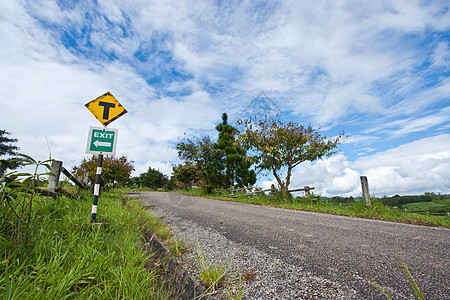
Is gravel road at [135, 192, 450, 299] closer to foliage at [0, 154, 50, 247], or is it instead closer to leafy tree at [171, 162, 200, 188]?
foliage at [0, 154, 50, 247]

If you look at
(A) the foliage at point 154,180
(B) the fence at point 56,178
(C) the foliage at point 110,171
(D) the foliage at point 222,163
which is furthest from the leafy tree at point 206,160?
(A) the foliage at point 154,180

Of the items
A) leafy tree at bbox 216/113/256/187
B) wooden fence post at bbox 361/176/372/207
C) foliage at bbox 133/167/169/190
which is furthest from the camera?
foliage at bbox 133/167/169/190

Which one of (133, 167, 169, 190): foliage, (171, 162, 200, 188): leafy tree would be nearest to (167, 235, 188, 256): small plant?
(171, 162, 200, 188): leafy tree

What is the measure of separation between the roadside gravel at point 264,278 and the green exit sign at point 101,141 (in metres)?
2.62

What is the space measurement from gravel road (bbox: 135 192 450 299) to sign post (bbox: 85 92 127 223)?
6.94 feet

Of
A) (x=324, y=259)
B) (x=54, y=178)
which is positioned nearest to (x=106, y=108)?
(x=54, y=178)

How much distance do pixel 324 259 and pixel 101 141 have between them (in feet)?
13.7

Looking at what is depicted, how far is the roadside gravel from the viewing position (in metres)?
1.71

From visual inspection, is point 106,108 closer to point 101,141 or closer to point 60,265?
point 101,141

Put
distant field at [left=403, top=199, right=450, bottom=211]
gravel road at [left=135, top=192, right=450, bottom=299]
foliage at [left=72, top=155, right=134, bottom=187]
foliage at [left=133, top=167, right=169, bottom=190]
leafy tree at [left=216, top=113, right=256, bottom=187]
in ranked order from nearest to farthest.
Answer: gravel road at [left=135, top=192, right=450, bottom=299] < foliage at [left=72, top=155, right=134, bottom=187] < distant field at [left=403, top=199, right=450, bottom=211] < leafy tree at [left=216, top=113, right=256, bottom=187] < foliage at [left=133, top=167, right=169, bottom=190]

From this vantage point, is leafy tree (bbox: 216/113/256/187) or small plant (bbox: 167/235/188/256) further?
leafy tree (bbox: 216/113/256/187)

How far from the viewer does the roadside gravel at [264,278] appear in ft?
5.59

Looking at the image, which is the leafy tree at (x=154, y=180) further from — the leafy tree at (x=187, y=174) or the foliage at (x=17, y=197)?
the foliage at (x=17, y=197)

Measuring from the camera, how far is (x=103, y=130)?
4273 mm
